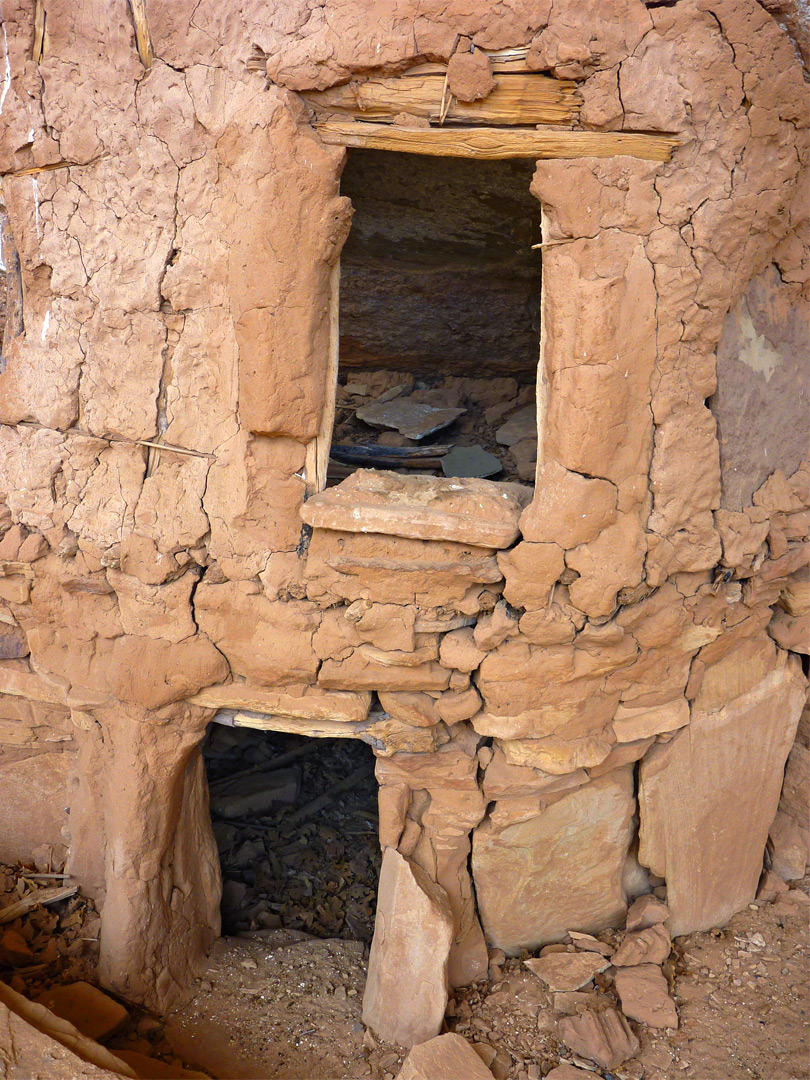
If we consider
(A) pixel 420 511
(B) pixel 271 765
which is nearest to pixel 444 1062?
(A) pixel 420 511

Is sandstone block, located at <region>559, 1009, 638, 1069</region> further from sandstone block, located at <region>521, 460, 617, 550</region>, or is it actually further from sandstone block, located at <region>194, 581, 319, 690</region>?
sandstone block, located at <region>521, 460, 617, 550</region>

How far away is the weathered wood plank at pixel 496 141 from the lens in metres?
2.97

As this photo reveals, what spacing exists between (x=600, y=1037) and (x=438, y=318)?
13.8ft

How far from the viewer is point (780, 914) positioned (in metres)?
4.27

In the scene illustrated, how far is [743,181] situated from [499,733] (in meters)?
2.39

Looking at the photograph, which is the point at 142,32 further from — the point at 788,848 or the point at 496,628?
the point at 788,848

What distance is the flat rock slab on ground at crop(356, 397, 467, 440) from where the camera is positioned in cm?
520

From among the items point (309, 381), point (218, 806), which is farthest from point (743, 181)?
point (218, 806)

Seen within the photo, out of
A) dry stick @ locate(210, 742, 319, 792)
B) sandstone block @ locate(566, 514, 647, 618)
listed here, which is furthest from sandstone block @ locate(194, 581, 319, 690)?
dry stick @ locate(210, 742, 319, 792)

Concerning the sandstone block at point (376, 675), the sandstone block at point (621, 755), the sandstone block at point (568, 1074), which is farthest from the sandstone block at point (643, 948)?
the sandstone block at point (376, 675)

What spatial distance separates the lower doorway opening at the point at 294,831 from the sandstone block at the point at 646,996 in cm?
144

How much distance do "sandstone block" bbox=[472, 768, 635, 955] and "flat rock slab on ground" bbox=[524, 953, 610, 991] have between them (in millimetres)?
169

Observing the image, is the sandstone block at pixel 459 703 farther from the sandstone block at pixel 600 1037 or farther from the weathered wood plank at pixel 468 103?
the weathered wood plank at pixel 468 103

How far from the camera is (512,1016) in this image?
147 inches
